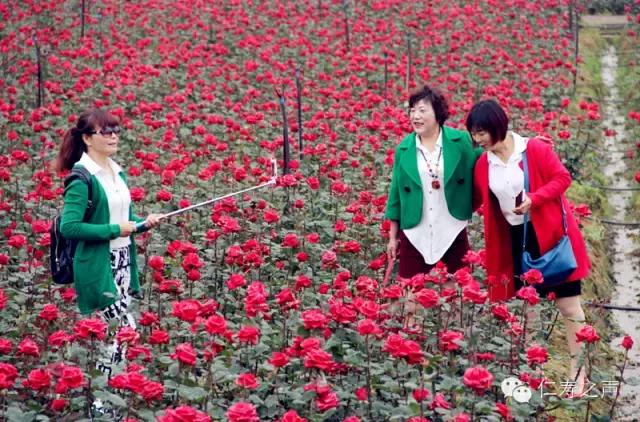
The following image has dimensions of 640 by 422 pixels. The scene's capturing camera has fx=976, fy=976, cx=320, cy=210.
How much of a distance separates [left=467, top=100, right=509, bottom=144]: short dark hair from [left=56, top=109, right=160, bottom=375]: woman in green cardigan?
158cm

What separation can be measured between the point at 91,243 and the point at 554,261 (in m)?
2.18

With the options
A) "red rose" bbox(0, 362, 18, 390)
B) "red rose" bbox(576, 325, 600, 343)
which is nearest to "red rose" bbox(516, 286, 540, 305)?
"red rose" bbox(576, 325, 600, 343)

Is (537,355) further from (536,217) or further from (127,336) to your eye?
(127,336)

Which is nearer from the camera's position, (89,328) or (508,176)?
(89,328)

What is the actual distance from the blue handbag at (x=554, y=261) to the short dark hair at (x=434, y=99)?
509 millimetres

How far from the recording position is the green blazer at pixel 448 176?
196 inches

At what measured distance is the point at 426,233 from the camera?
5066 millimetres

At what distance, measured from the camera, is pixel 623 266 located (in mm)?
8266

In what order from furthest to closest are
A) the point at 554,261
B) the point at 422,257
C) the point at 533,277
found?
the point at 422,257 < the point at 554,261 < the point at 533,277

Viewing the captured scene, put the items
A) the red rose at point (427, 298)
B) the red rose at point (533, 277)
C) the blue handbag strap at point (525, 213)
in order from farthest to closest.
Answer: the blue handbag strap at point (525, 213) → the red rose at point (533, 277) → the red rose at point (427, 298)

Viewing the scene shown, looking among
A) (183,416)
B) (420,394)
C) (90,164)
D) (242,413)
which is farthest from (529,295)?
(90,164)

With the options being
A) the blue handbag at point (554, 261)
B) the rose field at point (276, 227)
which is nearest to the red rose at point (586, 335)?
the rose field at point (276, 227)

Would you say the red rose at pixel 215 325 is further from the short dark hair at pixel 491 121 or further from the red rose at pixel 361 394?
the short dark hair at pixel 491 121

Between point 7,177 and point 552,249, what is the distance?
362 centimetres
